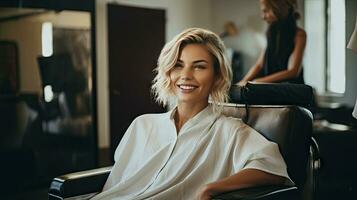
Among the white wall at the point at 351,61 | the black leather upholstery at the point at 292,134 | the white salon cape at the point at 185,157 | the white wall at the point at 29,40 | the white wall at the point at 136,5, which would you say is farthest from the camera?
the white wall at the point at 136,5

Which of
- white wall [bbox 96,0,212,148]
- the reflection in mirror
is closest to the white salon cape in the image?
the reflection in mirror

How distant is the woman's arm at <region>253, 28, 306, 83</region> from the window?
7.68ft

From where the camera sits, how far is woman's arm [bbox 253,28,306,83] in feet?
9.11

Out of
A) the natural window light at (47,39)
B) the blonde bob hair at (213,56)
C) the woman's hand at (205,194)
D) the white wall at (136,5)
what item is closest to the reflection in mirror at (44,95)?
the natural window light at (47,39)

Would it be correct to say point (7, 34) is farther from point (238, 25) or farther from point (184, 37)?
point (238, 25)

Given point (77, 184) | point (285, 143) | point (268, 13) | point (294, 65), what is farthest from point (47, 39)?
point (285, 143)

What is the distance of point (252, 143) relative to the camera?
1.70 metres

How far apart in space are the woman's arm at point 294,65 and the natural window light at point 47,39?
1729 mm

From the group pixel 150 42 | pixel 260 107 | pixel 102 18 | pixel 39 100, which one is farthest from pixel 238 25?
pixel 260 107

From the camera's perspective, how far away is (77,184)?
1905mm

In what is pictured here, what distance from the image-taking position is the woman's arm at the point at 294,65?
2775mm

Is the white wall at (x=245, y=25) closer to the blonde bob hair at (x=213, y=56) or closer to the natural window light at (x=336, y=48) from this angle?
the natural window light at (x=336, y=48)

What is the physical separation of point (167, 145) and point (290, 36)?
1.31 metres

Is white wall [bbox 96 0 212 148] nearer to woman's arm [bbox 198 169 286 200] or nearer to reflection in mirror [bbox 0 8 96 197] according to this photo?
reflection in mirror [bbox 0 8 96 197]
